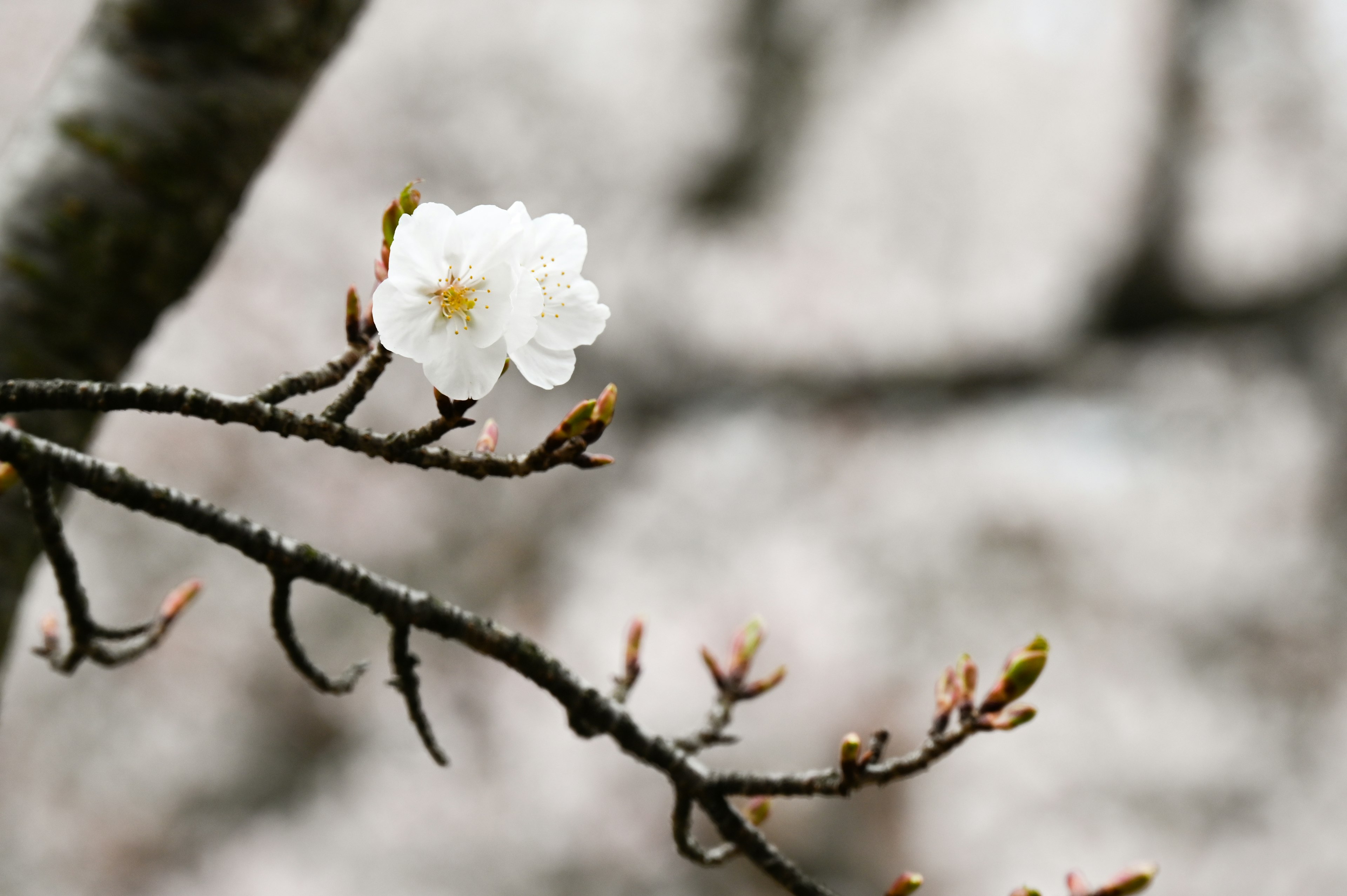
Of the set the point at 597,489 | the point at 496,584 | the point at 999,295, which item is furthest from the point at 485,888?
the point at 999,295

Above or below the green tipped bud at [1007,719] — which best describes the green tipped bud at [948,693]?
above

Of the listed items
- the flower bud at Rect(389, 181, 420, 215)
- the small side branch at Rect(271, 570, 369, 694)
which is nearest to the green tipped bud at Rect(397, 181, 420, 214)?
the flower bud at Rect(389, 181, 420, 215)

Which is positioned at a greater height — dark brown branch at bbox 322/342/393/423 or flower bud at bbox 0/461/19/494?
flower bud at bbox 0/461/19/494

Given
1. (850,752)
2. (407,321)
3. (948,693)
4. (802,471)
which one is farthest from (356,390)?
(802,471)

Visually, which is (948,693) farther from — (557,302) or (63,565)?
(63,565)

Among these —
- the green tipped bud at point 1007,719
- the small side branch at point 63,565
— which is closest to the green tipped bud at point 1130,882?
the green tipped bud at point 1007,719

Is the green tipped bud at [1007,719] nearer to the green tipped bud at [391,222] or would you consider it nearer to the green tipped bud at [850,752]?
the green tipped bud at [850,752]

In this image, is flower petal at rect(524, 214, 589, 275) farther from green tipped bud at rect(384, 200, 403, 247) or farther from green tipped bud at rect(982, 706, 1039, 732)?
green tipped bud at rect(982, 706, 1039, 732)
